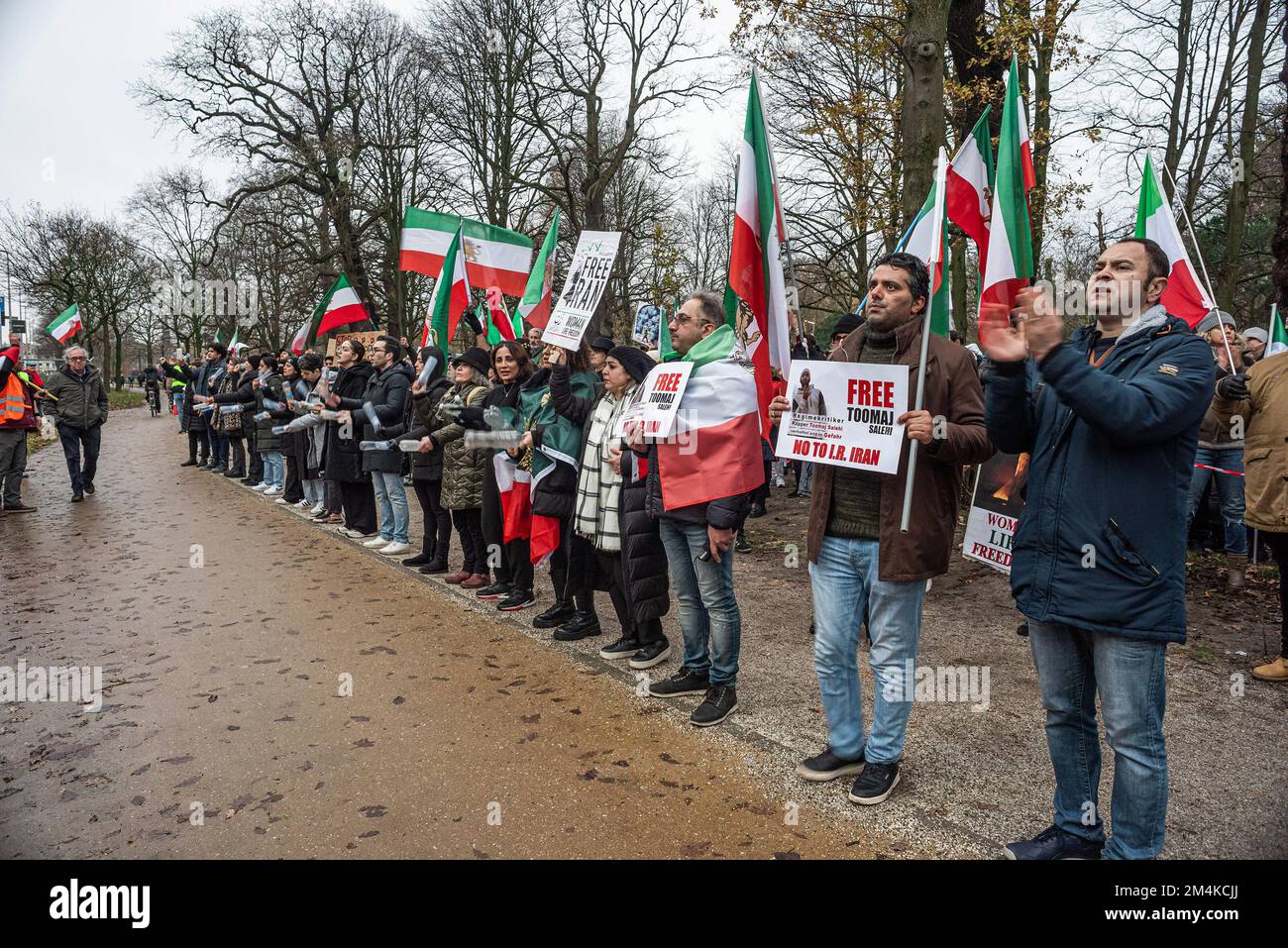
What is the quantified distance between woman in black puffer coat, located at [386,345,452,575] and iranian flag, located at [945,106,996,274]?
16.4ft

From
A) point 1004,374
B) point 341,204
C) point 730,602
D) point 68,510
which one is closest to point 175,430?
point 341,204

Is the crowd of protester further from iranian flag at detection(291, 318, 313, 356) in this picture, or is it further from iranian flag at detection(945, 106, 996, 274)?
iranian flag at detection(291, 318, 313, 356)

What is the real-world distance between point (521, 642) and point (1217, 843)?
4236mm

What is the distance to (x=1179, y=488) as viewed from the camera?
2711 millimetres

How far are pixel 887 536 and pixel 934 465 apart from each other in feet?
1.24

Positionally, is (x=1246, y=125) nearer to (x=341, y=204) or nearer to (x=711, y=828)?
(x=711, y=828)

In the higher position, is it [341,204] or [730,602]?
[341,204]

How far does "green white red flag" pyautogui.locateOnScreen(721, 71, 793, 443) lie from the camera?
4398mm

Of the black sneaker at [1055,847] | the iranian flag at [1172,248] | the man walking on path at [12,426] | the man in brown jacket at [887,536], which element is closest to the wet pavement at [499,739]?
the black sneaker at [1055,847]

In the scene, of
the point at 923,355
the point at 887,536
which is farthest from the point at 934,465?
the point at 923,355

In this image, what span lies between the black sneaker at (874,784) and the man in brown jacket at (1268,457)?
3292 millimetres

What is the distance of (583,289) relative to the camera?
566 cm

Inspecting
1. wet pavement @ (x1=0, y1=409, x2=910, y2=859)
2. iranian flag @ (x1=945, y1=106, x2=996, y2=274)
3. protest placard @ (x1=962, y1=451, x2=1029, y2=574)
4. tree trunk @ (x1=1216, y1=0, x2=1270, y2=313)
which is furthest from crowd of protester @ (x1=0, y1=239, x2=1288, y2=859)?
tree trunk @ (x1=1216, y1=0, x2=1270, y2=313)
